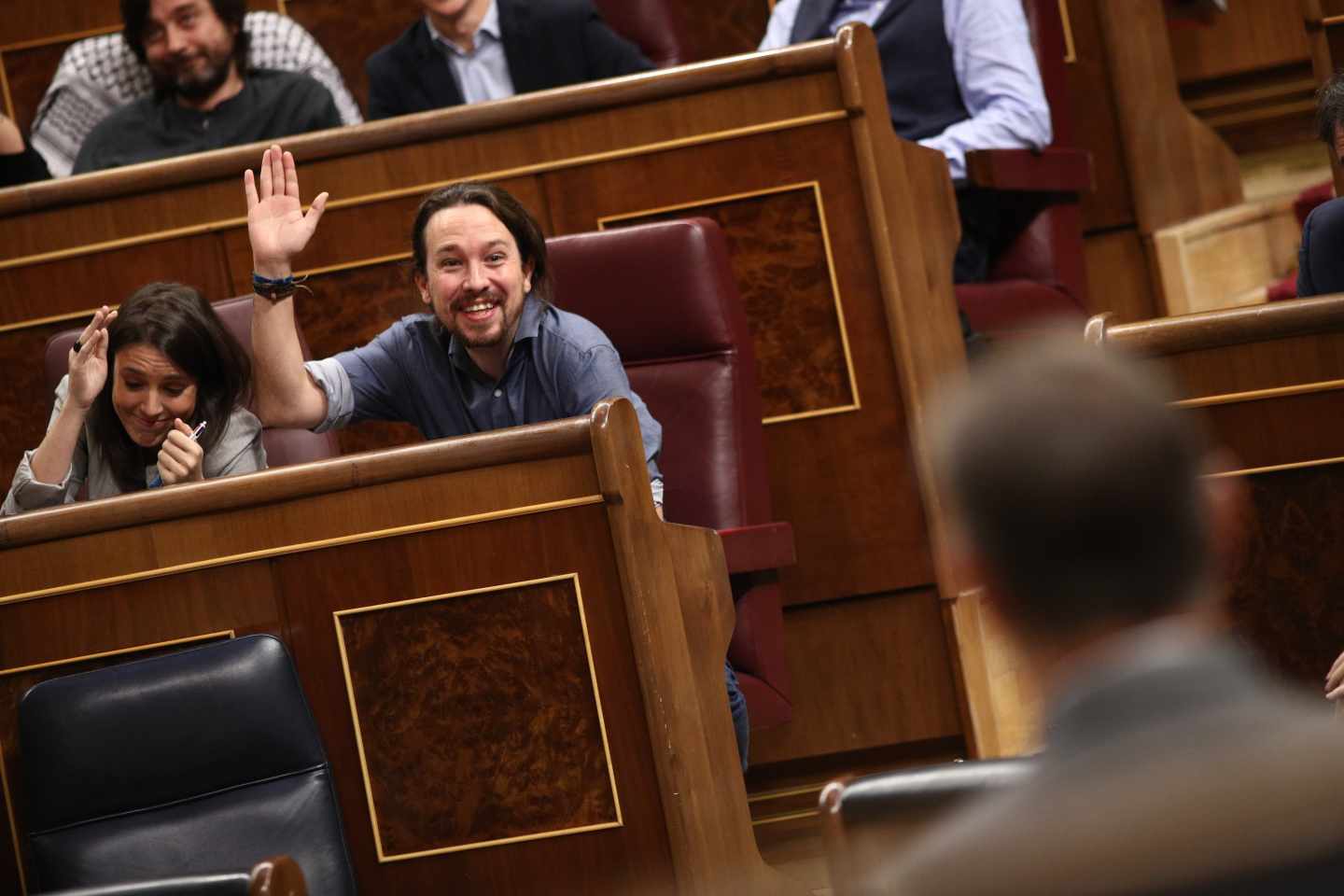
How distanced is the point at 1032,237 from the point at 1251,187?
0.38 metres

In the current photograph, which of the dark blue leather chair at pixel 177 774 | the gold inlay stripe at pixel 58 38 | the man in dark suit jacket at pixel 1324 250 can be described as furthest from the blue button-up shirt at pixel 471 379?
the gold inlay stripe at pixel 58 38

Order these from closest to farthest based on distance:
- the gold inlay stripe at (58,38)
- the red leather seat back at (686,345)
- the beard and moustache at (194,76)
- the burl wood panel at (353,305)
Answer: the red leather seat back at (686,345)
the burl wood panel at (353,305)
the beard and moustache at (194,76)
the gold inlay stripe at (58,38)

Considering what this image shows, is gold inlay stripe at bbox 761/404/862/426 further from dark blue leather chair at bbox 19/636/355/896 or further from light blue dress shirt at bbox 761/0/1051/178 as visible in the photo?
dark blue leather chair at bbox 19/636/355/896

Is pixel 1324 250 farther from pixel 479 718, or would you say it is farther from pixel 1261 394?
pixel 479 718

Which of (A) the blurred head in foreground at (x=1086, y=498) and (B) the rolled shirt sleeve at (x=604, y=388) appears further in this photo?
(B) the rolled shirt sleeve at (x=604, y=388)

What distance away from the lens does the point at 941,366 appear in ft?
3.37

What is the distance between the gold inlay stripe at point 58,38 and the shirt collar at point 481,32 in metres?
0.41

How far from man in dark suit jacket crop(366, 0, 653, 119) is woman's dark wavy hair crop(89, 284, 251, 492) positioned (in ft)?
1.27

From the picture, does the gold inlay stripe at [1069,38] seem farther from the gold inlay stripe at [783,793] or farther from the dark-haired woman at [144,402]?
the dark-haired woman at [144,402]

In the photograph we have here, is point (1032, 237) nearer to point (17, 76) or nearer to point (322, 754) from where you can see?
point (322, 754)

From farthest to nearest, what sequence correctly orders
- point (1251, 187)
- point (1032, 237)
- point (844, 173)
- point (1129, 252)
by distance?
point (1251, 187) < point (1129, 252) < point (1032, 237) < point (844, 173)

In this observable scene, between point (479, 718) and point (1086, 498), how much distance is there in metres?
0.53

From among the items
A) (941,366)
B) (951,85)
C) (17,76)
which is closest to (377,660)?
(941,366)

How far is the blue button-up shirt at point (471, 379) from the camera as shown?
35.0 inches
